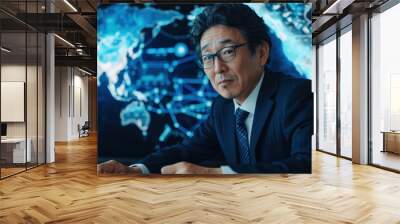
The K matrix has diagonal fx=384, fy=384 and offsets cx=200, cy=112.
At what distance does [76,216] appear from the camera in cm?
407

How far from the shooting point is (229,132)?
6.35 meters

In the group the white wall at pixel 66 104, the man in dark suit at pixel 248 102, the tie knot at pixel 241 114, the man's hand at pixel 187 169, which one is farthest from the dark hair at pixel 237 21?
the white wall at pixel 66 104

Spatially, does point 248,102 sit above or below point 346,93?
below

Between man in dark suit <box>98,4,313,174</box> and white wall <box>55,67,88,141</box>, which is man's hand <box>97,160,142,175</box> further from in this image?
white wall <box>55,67,88,141</box>

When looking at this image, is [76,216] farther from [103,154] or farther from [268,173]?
[268,173]

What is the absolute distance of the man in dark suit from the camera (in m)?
6.20

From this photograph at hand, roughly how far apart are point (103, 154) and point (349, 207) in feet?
13.1

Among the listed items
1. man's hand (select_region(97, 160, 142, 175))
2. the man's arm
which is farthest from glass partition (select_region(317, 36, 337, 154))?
man's hand (select_region(97, 160, 142, 175))

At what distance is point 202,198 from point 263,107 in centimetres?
201

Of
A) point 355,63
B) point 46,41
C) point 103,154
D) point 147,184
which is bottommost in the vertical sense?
point 147,184

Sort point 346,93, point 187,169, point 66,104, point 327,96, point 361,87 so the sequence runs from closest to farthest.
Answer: point 187,169 < point 361,87 < point 346,93 < point 327,96 < point 66,104

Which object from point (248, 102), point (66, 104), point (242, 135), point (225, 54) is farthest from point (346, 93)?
point (66, 104)

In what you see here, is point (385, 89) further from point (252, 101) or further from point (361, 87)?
point (252, 101)

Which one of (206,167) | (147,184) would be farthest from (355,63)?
(147,184)
